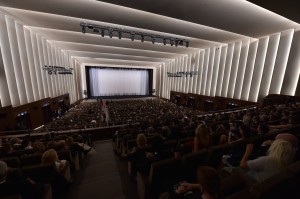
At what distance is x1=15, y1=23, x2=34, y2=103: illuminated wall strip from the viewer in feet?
31.5

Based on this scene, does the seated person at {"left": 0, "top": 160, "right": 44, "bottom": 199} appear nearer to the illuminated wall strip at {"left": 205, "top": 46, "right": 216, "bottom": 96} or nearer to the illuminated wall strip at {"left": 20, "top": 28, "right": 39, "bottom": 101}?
Answer: the illuminated wall strip at {"left": 20, "top": 28, "right": 39, "bottom": 101}

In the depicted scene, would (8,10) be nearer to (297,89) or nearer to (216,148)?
(216,148)

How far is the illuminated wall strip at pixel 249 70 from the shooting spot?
12.1m

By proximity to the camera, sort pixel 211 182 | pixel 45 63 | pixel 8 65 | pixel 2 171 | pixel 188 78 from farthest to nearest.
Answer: pixel 188 78 → pixel 45 63 → pixel 8 65 → pixel 2 171 → pixel 211 182

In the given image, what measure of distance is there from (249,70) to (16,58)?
1815 centimetres

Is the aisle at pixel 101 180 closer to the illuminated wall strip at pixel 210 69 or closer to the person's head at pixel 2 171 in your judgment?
the person's head at pixel 2 171

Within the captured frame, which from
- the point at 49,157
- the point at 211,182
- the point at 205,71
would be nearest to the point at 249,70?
the point at 205,71

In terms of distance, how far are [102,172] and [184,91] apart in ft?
64.3

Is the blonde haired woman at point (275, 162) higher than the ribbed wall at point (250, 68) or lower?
lower

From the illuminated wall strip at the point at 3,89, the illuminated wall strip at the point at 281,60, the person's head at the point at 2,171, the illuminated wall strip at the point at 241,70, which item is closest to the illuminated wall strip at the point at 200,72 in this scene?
the illuminated wall strip at the point at 241,70

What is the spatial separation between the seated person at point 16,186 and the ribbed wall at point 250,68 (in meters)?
→ 13.7

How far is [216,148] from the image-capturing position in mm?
2537

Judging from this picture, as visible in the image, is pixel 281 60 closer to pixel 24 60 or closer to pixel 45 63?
pixel 24 60

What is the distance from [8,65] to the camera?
8.38m
